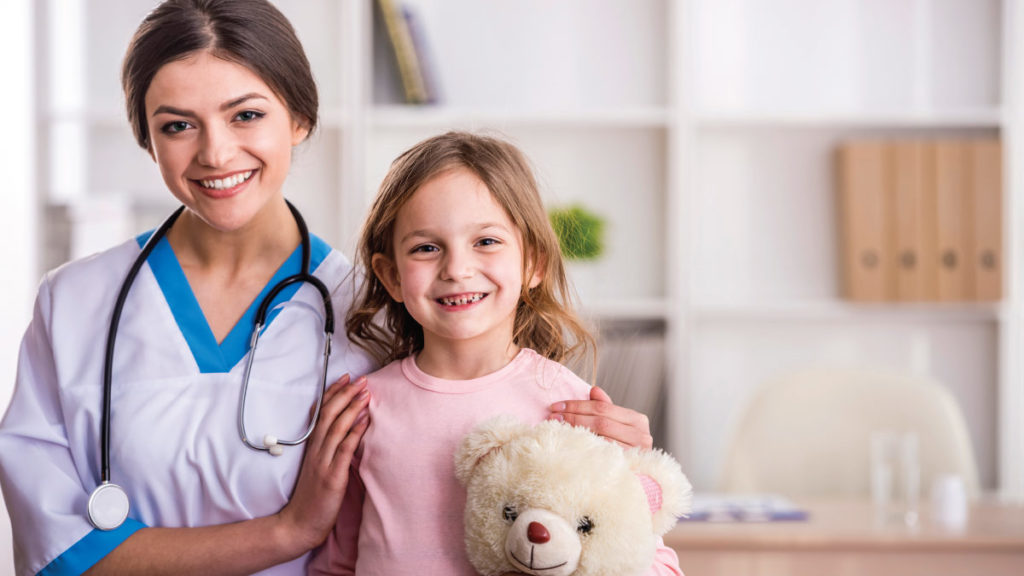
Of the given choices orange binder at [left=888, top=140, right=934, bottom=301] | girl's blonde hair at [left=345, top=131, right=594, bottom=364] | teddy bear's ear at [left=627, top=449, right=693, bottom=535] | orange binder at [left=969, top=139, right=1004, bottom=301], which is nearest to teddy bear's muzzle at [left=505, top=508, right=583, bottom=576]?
teddy bear's ear at [left=627, top=449, right=693, bottom=535]

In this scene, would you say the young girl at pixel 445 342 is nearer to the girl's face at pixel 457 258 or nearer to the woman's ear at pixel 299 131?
the girl's face at pixel 457 258

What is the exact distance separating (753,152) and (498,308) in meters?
2.19

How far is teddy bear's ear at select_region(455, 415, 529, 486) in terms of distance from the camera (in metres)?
1.14

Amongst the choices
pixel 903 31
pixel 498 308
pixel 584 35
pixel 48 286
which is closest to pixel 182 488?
pixel 48 286

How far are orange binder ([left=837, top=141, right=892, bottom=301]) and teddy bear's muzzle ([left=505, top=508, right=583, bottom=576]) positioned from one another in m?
2.21

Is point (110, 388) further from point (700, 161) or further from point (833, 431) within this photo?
point (700, 161)

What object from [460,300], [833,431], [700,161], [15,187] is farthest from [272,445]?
[700,161]

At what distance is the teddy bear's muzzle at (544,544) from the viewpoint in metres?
1.05

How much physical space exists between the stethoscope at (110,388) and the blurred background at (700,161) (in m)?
Answer: 1.70

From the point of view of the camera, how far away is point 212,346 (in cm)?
134

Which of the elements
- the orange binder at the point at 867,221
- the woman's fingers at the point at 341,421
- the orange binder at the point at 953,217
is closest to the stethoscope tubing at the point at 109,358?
the woman's fingers at the point at 341,421

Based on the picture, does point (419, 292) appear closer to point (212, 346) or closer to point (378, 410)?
point (378, 410)

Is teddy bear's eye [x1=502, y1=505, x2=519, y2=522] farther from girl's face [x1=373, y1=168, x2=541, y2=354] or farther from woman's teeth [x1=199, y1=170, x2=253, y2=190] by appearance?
woman's teeth [x1=199, y1=170, x2=253, y2=190]

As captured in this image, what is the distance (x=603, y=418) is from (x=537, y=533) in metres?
0.21
